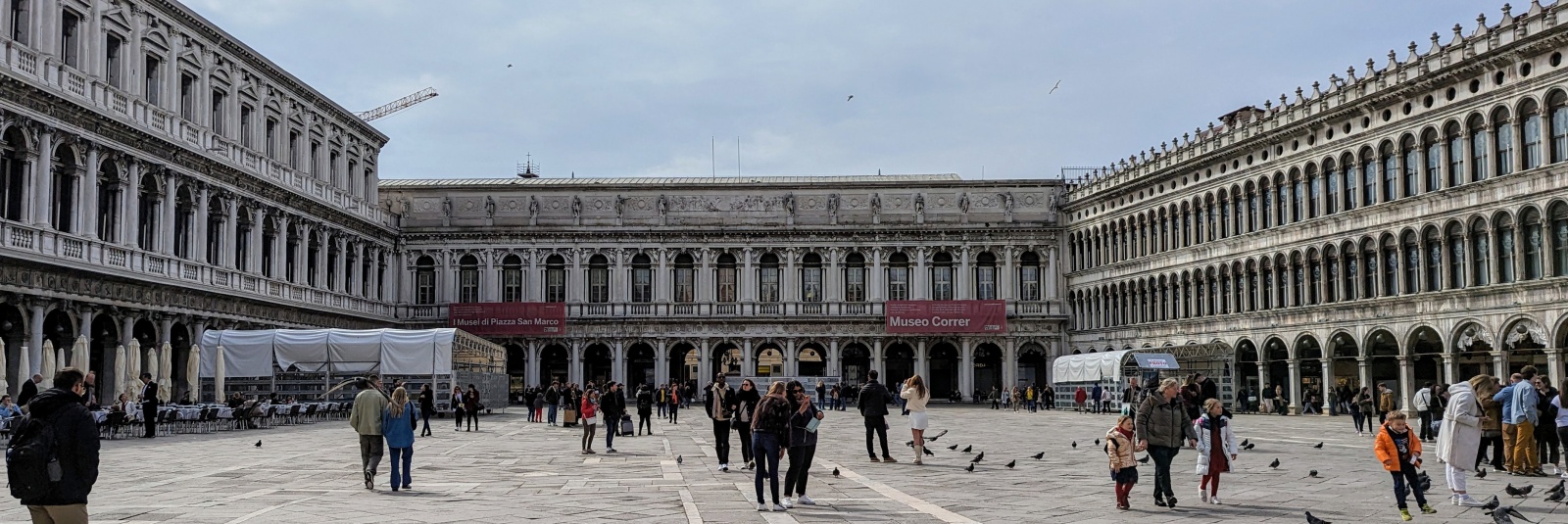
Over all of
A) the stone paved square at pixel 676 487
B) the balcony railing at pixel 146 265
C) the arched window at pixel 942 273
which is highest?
the arched window at pixel 942 273

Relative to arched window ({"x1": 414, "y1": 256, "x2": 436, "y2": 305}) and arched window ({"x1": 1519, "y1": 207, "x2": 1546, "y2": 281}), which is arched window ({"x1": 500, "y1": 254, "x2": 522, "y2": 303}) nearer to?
arched window ({"x1": 414, "y1": 256, "x2": 436, "y2": 305})

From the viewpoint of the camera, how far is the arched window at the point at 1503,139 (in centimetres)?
3578

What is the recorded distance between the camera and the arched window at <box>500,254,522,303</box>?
67.1 meters

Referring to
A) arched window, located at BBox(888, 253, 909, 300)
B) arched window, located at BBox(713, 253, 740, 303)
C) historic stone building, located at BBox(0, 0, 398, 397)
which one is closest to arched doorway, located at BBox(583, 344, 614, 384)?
arched window, located at BBox(713, 253, 740, 303)

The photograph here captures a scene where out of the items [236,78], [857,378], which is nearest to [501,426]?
[236,78]

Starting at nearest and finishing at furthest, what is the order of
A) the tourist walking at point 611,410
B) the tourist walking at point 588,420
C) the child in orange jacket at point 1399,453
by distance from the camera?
the child in orange jacket at point 1399,453
the tourist walking at point 588,420
the tourist walking at point 611,410

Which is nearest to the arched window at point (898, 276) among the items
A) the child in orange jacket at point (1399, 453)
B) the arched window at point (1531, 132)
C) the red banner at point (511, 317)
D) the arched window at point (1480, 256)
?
the red banner at point (511, 317)

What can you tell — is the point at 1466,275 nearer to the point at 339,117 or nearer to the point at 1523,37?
the point at 1523,37

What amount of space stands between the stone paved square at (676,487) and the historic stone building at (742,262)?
37.8 m

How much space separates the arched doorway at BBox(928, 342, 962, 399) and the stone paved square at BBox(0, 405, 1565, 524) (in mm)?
39920

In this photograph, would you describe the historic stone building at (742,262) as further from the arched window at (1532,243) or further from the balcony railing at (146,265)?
the arched window at (1532,243)

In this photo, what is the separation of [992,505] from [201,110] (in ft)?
120

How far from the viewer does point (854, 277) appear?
2650 inches

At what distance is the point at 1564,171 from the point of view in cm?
3372
